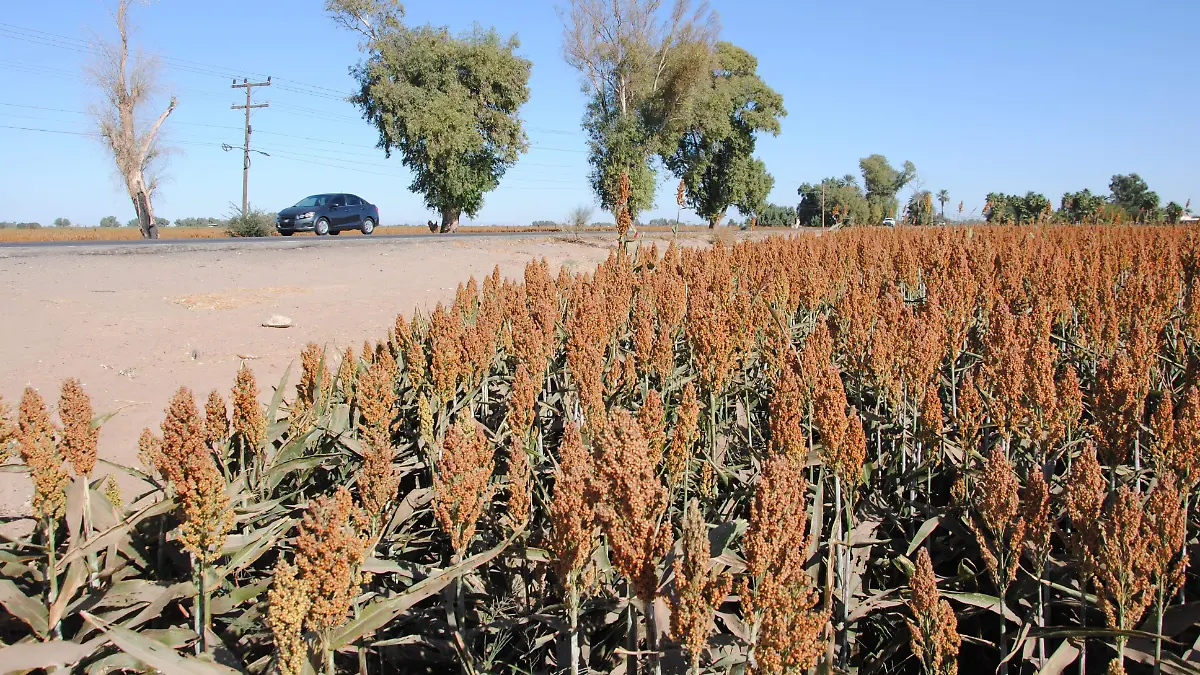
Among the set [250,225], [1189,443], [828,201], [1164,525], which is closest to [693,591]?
[1164,525]

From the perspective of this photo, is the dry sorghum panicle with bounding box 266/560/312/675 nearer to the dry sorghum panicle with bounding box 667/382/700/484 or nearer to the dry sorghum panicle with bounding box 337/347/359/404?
the dry sorghum panicle with bounding box 667/382/700/484

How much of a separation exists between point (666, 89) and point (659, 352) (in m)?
42.2

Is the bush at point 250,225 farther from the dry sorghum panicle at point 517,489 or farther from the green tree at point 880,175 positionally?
the green tree at point 880,175

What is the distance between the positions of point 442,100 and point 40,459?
121 ft

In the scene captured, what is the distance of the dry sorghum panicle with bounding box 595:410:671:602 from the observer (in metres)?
1.46

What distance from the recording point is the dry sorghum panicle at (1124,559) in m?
1.55

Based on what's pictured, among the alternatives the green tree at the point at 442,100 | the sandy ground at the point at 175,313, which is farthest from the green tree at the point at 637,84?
the sandy ground at the point at 175,313

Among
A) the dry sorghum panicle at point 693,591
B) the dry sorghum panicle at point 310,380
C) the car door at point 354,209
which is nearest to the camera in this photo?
the dry sorghum panicle at point 693,591

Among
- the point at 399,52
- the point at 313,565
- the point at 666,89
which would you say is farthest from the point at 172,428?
the point at 666,89

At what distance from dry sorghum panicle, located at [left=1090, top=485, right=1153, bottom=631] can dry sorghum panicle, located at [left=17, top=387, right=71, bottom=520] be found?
2.49 m

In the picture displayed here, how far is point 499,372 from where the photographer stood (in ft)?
13.3

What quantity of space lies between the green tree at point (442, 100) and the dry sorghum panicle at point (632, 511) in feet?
121

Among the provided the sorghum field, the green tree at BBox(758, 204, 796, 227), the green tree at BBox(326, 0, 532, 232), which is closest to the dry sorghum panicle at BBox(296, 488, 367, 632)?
the sorghum field

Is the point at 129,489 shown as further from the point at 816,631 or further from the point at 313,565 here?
the point at 816,631
